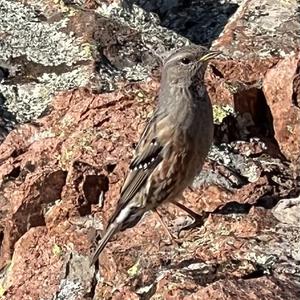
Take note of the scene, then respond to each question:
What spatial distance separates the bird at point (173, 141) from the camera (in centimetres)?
646

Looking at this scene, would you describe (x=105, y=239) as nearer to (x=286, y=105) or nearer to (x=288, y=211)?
(x=288, y=211)

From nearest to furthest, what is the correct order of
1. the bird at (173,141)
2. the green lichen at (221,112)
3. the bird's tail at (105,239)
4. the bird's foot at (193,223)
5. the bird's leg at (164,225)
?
the bird's tail at (105,239), the bird's leg at (164,225), the bird's foot at (193,223), the bird at (173,141), the green lichen at (221,112)

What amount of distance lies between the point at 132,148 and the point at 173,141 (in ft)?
1.11

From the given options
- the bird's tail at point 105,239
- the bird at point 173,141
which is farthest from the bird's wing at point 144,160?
the bird's tail at point 105,239

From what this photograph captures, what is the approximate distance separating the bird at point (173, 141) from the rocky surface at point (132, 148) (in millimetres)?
107

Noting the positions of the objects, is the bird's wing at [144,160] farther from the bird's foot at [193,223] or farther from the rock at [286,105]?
the rock at [286,105]

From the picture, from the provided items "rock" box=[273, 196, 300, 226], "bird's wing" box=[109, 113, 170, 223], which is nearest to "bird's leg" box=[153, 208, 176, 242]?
"bird's wing" box=[109, 113, 170, 223]

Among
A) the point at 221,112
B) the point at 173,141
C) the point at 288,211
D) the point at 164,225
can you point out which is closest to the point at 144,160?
the point at 173,141

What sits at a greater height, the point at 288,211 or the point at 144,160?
the point at 288,211

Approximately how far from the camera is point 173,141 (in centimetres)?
676

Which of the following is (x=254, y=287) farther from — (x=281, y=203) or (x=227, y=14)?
(x=227, y=14)

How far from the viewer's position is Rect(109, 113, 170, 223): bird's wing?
20.7 ft

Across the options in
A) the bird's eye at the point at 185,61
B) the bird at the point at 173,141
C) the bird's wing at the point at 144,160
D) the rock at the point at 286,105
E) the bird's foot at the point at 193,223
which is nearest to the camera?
the bird's foot at the point at 193,223

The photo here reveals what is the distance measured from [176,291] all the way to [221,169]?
153 centimetres
